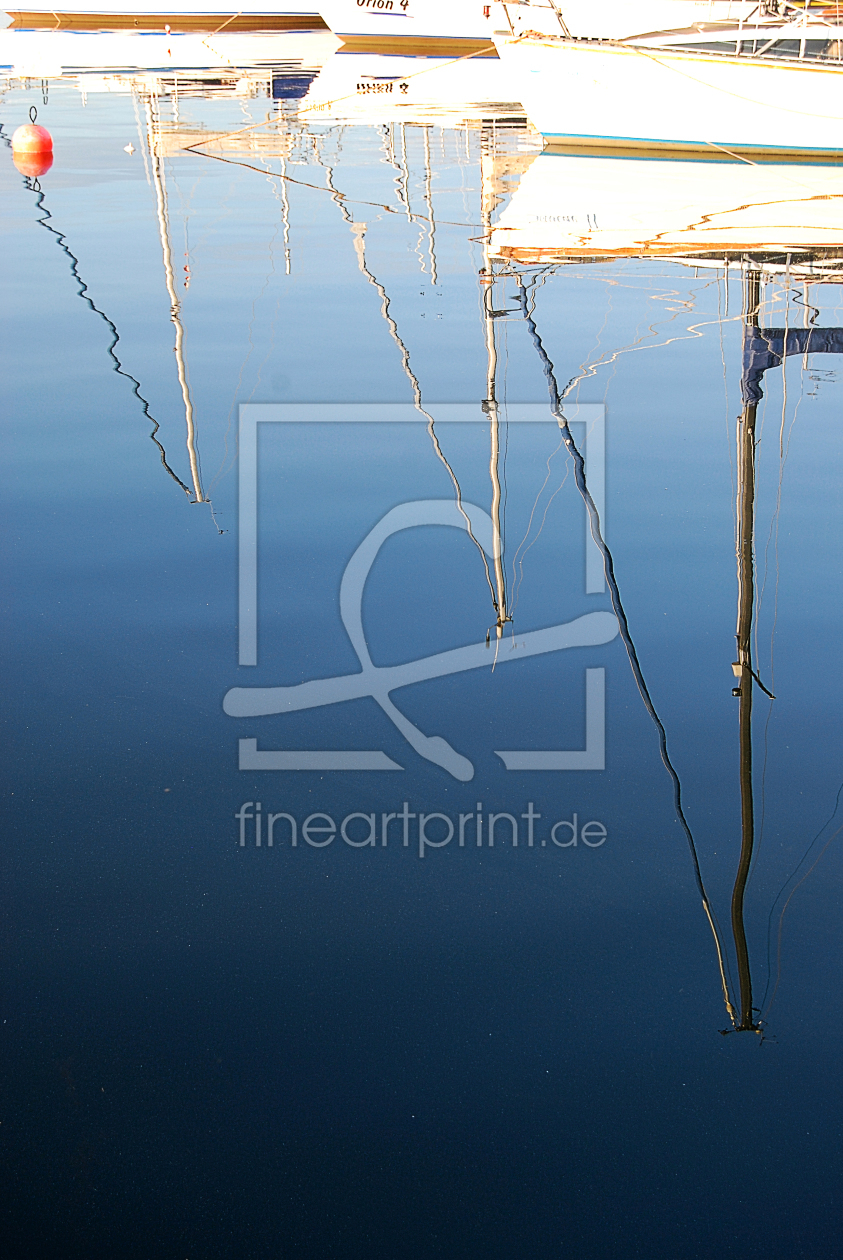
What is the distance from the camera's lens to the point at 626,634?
17.6 feet

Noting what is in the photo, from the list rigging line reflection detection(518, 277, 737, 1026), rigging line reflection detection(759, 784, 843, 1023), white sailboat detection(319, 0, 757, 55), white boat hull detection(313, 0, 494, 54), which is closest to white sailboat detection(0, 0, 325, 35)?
white boat hull detection(313, 0, 494, 54)

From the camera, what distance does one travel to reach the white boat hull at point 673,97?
18.1m

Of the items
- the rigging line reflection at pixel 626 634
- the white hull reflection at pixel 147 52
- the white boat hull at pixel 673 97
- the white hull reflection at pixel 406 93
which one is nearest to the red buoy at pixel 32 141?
the white hull reflection at pixel 406 93

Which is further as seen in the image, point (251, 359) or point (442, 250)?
point (442, 250)

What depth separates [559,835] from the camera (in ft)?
13.9

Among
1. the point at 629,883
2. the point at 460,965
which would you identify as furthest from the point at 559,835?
the point at 460,965

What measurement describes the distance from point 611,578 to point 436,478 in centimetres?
139

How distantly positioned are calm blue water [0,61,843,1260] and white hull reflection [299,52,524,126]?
13.2 meters

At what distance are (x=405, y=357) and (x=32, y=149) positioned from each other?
37.8 feet

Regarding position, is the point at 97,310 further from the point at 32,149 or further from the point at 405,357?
the point at 32,149

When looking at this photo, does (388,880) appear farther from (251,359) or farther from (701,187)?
(701,187)

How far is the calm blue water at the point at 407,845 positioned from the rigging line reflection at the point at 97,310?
0.05m

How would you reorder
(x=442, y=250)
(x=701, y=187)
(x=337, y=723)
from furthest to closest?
(x=701, y=187), (x=442, y=250), (x=337, y=723)

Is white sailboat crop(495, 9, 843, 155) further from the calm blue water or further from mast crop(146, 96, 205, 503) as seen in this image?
the calm blue water
